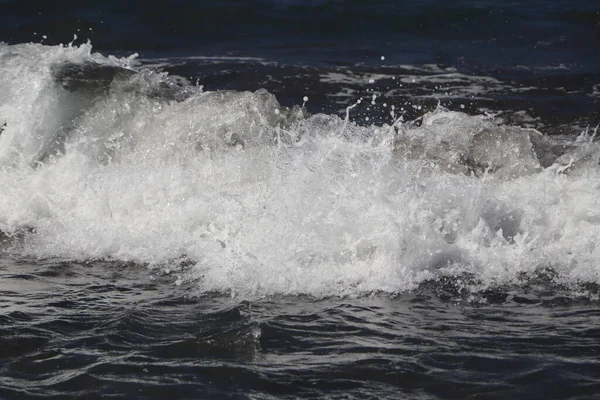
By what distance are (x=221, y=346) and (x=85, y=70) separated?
485 cm

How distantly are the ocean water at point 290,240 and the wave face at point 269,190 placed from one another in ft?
0.06

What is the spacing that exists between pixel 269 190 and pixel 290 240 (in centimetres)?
55

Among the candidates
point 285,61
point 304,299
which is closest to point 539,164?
point 304,299

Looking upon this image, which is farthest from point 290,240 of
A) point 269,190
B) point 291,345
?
point 291,345

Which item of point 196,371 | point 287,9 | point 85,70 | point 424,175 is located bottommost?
point 196,371

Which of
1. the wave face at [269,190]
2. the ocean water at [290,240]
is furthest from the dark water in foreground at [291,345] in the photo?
the wave face at [269,190]

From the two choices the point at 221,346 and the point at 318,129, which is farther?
the point at 318,129

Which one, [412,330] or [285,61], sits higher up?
[285,61]

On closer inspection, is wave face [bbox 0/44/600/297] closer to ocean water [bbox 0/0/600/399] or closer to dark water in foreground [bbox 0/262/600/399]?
ocean water [bbox 0/0/600/399]

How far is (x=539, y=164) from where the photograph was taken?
720 cm

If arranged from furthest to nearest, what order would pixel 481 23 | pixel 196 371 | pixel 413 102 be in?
pixel 481 23 → pixel 413 102 → pixel 196 371

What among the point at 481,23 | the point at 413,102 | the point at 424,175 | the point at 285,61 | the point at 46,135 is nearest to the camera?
the point at 424,175

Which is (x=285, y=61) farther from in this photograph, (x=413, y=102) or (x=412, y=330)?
(x=412, y=330)

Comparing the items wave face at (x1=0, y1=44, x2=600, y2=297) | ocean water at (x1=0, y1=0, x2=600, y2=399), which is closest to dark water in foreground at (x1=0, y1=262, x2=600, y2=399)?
ocean water at (x1=0, y1=0, x2=600, y2=399)
